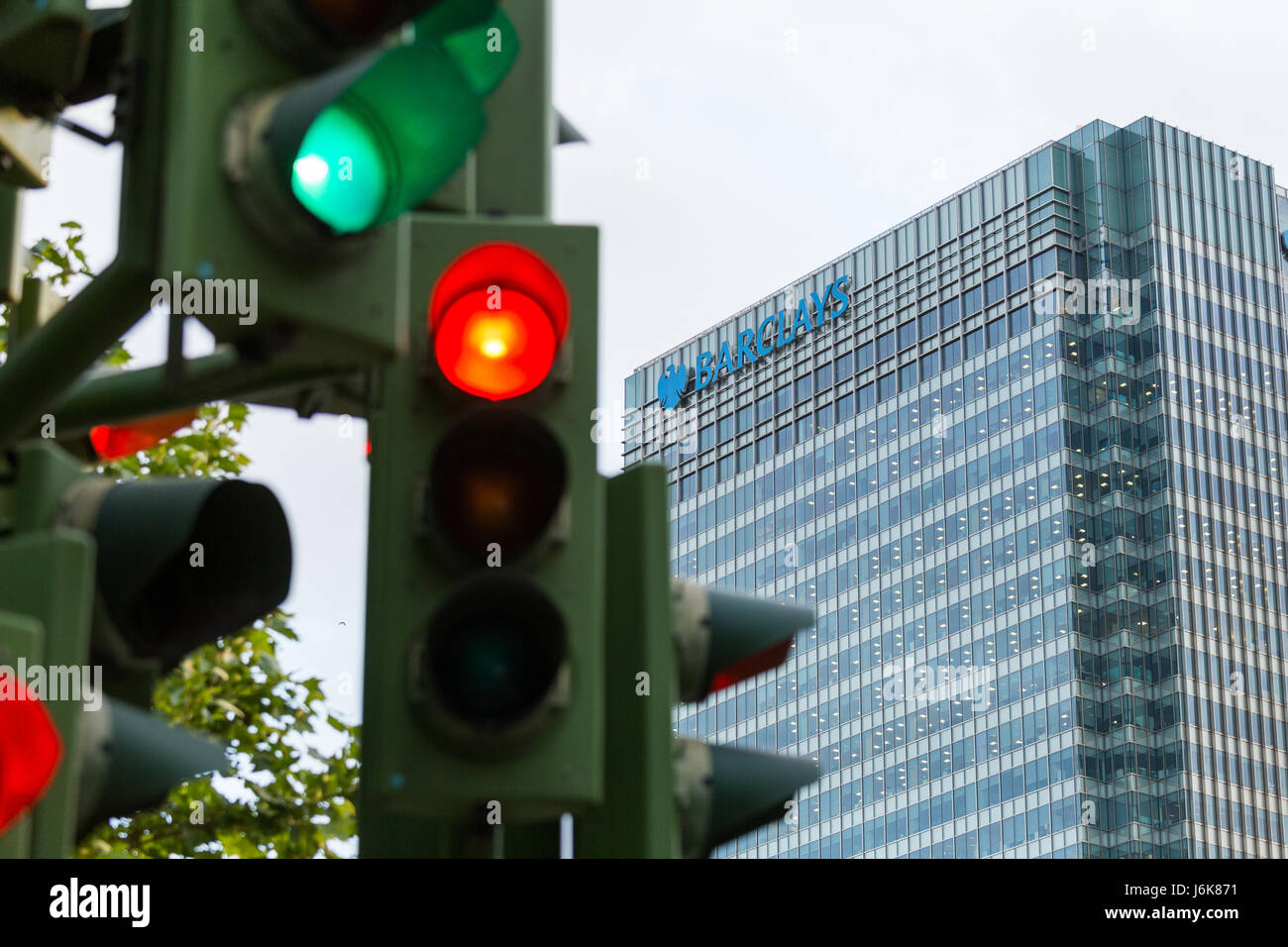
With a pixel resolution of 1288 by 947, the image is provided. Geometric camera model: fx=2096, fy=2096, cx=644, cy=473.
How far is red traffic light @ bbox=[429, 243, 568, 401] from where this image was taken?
11.6 feet

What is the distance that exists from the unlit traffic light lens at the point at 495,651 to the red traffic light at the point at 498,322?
1.18ft

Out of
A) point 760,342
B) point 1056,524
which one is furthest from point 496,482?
point 760,342

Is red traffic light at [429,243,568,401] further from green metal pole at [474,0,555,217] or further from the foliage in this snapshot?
the foliage

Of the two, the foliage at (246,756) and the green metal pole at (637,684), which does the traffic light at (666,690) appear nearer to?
the green metal pole at (637,684)

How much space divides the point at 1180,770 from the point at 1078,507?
487 inches

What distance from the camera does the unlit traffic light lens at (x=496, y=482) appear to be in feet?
11.1

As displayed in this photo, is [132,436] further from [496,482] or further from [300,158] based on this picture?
[300,158]

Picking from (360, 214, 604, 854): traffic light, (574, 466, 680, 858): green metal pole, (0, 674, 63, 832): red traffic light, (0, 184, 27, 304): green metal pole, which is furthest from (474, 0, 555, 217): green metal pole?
(0, 674, 63, 832): red traffic light

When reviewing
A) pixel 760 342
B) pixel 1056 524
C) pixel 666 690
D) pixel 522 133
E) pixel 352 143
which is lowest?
pixel 666 690

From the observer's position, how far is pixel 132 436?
4012 millimetres

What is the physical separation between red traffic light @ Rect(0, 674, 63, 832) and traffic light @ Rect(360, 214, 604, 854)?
96cm

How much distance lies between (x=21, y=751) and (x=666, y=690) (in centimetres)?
143
